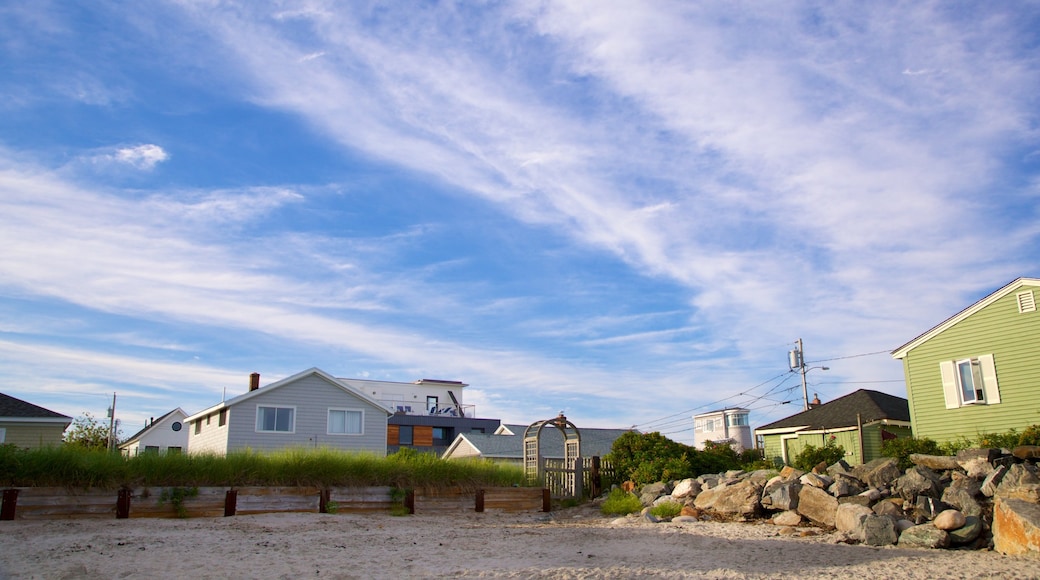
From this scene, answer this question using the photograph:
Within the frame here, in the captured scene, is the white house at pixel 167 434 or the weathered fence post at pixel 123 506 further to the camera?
the white house at pixel 167 434

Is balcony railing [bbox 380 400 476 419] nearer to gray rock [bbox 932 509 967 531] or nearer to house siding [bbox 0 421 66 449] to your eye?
house siding [bbox 0 421 66 449]

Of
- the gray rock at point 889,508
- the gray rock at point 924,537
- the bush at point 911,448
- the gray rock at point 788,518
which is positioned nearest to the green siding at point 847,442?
the bush at point 911,448

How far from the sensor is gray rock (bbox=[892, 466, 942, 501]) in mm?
12422

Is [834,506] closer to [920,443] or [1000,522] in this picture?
[1000,522]

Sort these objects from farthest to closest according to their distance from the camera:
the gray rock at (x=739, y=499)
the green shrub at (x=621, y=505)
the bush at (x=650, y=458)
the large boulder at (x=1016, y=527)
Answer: the bush at (x=650, y=458) < the green shrub at (x=621, y=505) < the gray rock at (x=739, y=499) < the large boulder at (x=1016, y=527)

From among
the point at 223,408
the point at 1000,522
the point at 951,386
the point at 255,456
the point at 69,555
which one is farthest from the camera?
the point at 223,408

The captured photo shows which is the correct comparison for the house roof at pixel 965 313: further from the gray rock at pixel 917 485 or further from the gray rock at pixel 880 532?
the gray rock at pixel 880 532

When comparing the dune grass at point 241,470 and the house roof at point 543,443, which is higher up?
the house roof at point 543,443

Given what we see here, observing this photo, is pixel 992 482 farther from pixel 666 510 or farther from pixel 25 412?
pixel 25 412

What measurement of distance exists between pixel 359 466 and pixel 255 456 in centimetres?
232

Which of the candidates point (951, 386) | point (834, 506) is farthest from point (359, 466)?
point (951, 386)

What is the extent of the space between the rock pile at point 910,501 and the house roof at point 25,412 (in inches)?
914

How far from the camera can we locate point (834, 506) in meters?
12.6

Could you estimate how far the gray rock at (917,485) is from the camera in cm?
1242
